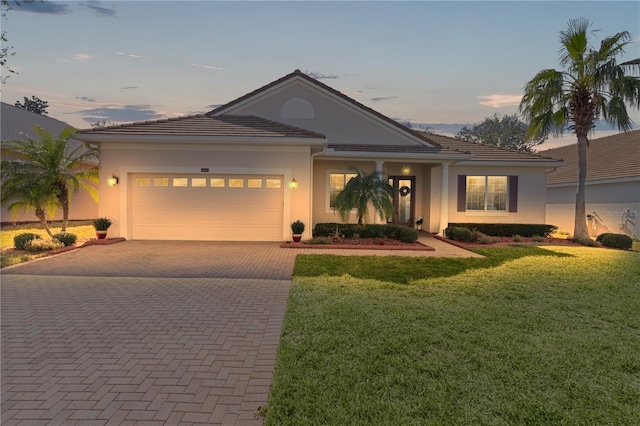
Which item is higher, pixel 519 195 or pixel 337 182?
pixel 337 182

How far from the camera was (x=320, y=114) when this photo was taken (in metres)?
15.9

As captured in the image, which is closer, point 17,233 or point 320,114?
point 17,233

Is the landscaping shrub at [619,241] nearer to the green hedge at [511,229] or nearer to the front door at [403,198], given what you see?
the green hedge at [511,229]

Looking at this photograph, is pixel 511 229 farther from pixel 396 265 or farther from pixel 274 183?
pixel 274 183

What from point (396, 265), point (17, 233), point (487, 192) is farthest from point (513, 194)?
point (17, 233)

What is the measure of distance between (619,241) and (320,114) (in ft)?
41.9

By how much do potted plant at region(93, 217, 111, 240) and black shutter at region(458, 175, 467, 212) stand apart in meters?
14.7

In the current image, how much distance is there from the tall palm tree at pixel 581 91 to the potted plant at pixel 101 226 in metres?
17.0

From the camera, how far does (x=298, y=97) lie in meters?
15.9

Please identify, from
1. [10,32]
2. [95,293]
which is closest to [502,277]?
[95,293]

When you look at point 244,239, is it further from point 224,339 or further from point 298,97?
point 224,339

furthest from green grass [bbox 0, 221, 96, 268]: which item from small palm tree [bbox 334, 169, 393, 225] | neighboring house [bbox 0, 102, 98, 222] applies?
small palm tree [bbox 334, 169, 393, 225]

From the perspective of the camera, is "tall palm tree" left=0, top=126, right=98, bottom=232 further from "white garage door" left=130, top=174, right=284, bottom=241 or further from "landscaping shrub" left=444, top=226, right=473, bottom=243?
"landscaping shrub" left=444, top=226, right=473, bottom=243

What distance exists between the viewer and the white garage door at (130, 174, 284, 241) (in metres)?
13.1
